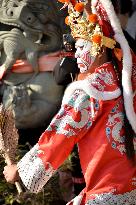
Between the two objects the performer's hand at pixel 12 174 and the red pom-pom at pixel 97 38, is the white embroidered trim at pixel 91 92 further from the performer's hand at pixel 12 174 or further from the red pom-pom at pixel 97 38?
the performer's hand at pixel 12 174

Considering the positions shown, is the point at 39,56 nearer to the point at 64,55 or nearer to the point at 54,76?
the point at 54,76

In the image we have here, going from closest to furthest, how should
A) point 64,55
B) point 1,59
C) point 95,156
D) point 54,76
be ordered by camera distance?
point 95,156 → point 64,55 → point 54,76 → point 1,59

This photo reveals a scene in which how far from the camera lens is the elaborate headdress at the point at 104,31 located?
2.82 m

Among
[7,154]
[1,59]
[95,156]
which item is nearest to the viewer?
[95,156]

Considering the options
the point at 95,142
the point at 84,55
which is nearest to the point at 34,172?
the point at 95,142

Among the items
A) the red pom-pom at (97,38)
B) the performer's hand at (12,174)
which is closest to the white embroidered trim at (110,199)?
the performer's hand at (12,174)

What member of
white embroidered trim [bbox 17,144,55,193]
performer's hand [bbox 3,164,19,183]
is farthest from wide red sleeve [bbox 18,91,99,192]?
performer's hand [bbox 3,164,19,183]

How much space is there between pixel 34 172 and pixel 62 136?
253 mm

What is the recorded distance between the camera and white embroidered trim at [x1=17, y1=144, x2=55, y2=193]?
2.84 meters

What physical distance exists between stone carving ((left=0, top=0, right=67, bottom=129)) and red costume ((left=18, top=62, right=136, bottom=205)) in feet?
5.14

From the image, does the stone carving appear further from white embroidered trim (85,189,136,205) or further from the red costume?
white embroidered trim (85,189,136,205)

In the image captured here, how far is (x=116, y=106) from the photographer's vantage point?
9.43 ft

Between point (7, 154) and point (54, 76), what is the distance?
1.10 meters

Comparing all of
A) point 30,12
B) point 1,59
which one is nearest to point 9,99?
point 1,59
